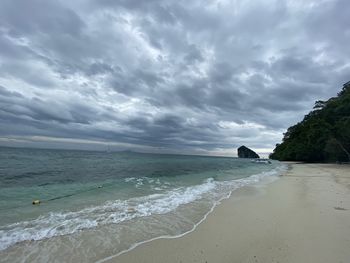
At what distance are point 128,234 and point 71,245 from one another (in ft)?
4.56

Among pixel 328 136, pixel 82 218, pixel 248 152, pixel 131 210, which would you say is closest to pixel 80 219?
pixel 82 218

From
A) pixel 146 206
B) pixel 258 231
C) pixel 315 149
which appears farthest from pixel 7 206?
pixel 315 149

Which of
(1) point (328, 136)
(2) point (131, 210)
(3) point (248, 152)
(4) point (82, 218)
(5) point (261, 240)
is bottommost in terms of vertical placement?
(4) point (82, 218)

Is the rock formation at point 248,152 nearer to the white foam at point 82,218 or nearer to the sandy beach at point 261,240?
the white foam at point 82,218

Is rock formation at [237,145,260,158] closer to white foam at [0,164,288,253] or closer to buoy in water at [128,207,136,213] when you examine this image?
white foam at [0,164,288,253]

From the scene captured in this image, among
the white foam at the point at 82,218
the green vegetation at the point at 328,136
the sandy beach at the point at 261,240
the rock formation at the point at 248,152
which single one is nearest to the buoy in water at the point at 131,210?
the white foam at the point at 82,218

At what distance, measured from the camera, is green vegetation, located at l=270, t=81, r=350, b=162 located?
4666 centimetres

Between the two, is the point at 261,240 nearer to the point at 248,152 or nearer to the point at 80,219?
the point at 80,219

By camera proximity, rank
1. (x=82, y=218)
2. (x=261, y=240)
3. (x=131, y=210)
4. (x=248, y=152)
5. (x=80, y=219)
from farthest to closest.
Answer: (x=248, y=152) → (x=131, y=210) → (x=82, y=218) → (x=80, y=219) → (x=261, y=240)

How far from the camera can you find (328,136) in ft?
173

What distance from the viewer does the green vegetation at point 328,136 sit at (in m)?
46.7

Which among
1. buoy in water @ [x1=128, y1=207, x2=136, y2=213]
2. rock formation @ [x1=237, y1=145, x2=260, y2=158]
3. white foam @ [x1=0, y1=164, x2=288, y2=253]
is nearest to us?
white foam @ [x1=0, y1=164, x2=288, y2=253]

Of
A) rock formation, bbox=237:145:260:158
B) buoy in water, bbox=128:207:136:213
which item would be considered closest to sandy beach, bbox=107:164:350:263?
buoy in water, bbox=128:207:136:213

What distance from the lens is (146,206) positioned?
28.4 feet
